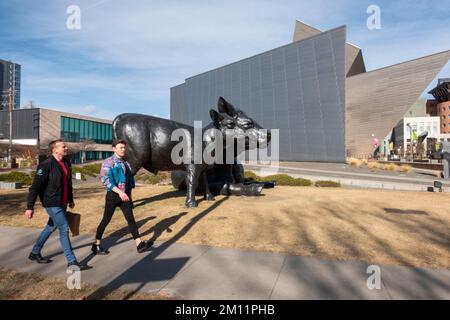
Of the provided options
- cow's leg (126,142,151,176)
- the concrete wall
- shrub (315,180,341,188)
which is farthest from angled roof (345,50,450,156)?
the concrete wall

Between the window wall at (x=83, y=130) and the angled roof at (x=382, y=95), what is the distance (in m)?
49.0

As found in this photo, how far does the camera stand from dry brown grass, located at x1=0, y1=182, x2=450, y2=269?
4.97 meters

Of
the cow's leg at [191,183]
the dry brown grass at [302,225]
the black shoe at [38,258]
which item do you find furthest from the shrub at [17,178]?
the black shoe at [38,258]

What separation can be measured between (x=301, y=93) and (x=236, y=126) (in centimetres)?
3588

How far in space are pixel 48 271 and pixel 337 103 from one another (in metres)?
39.5

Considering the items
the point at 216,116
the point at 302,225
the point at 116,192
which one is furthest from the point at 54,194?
the point at 216,116

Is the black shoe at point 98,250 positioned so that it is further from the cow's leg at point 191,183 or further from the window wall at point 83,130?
the window wall at point 83,130

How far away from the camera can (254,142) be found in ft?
30.0

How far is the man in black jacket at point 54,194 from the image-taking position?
4195 mm

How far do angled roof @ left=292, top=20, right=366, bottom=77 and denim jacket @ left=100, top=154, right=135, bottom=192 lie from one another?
6081 cm

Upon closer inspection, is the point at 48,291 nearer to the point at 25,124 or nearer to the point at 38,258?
the point at 38,258

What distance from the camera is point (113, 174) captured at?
15.6 feet

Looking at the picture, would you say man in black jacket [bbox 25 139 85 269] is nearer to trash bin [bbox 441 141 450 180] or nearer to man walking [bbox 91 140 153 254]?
man walking [bbox 91 140 153 254]

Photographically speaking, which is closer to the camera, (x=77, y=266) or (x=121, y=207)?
(x=77, y=266)
